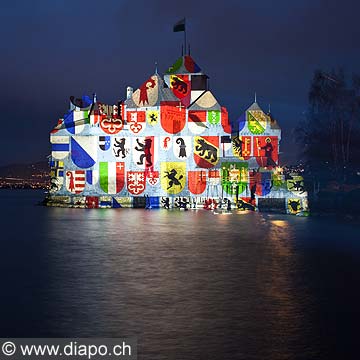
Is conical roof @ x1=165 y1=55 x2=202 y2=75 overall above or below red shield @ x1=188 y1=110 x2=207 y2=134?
above

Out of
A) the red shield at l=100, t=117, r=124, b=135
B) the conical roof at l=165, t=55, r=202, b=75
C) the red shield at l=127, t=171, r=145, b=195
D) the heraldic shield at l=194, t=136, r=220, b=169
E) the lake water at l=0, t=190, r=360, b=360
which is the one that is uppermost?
the conical roof at l=165, t=55, r=202, b=75

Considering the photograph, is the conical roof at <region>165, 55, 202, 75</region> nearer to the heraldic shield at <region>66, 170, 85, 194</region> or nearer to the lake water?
the heraldic shield at <region>66, 170, 85, 194</region>

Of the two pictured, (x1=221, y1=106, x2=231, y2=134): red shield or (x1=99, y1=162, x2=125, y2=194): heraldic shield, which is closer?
(x1=99, y1=162, x2=125, y2=194): heraldic shield

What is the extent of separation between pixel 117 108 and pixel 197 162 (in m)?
16.1

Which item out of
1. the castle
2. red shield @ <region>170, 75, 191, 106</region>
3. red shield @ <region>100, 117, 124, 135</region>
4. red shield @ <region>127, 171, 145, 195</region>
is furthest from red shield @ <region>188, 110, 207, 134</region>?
red shield @ <region>100, 117, 124, 135</region>

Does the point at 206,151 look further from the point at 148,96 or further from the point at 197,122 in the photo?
the point at 148,96

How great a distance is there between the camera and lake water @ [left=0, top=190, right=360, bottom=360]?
68.3 feet

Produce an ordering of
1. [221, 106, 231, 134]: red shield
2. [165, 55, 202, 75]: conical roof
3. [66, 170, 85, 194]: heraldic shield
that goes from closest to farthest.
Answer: [66, 170, 85, 194]: heraldic shield
[221, 106, 231, 134]: red shield
[165, 55, 202, 75]: conical roof

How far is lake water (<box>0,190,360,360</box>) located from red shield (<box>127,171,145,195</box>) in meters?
42.6

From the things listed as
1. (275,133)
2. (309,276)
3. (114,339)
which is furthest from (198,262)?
(275,133)

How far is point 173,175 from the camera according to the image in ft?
335

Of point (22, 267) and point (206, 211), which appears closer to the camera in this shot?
point (22, 267)

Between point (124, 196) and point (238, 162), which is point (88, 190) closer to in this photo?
point (124, 196)

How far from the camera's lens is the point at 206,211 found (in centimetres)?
10469
